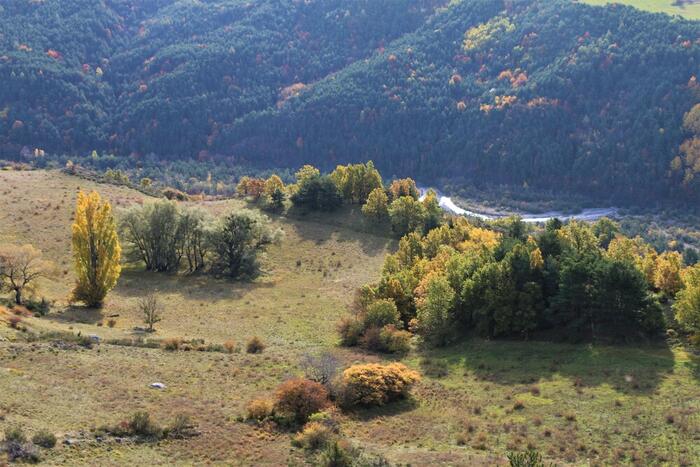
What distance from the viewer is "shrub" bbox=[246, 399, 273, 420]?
45.5m

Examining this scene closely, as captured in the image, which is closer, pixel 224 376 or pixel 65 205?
pixel 224 376

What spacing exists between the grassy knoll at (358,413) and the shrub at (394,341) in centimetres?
202

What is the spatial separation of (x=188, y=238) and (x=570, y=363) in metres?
59.2

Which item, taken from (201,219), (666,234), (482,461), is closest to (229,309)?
(201,219)

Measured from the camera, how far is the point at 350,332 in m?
67.5

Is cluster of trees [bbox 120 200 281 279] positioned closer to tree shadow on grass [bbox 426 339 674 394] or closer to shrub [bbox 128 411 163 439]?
tree shadow on grass [bbox 426 339 674 394]

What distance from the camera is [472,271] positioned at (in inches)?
2822

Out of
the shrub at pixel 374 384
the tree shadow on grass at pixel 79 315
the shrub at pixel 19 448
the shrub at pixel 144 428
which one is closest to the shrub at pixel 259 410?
the shrub at pixel 374 384

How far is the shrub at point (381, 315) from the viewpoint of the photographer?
69438 mm

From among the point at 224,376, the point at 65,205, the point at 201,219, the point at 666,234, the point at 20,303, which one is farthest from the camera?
the point at 666,234

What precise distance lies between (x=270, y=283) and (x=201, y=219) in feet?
44.0

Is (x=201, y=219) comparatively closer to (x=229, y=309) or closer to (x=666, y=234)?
(x=229, y=309)

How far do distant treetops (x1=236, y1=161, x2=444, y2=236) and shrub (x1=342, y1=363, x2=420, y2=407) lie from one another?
6360 cm

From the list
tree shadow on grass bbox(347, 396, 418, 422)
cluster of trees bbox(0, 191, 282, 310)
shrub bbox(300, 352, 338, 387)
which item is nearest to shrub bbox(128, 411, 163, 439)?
tree shadow on grass bbox(347, 396, 418, 422)
